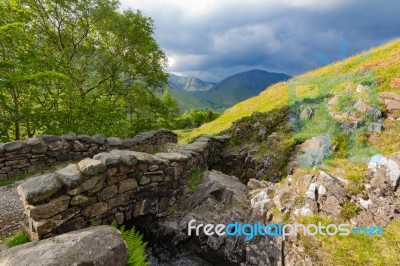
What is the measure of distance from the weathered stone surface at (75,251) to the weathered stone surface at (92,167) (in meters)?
1.20

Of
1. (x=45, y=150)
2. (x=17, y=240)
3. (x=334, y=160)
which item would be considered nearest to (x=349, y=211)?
(x=334, y=160)

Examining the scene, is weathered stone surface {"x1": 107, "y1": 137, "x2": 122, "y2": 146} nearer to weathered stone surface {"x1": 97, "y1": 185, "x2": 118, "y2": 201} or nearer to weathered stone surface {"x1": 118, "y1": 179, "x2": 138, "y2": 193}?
weathered stone surface {"x1": 118, "y1": 179, "x2": 138, "y2": 193}

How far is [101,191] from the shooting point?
17.4ft

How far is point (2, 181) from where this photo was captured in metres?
9.42

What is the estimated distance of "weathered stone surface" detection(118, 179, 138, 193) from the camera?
18.8ft

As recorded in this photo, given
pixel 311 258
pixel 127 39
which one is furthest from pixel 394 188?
pixel 127 39

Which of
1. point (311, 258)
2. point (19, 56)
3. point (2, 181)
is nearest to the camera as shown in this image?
point (311, 258)

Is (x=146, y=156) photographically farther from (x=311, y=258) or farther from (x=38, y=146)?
(x=38, y=146)


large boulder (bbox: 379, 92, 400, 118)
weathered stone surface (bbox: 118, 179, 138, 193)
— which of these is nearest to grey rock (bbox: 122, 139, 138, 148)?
weathered stone surface (bbox: 118, 179, 138, 193)

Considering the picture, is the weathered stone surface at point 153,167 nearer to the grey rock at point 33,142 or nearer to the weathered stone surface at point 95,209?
the weathered stone surface at point 95,209

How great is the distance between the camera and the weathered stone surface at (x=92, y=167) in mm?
4907

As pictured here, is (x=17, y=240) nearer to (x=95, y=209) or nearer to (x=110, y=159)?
(x=95, y=209)

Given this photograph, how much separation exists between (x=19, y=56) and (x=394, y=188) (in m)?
15.7

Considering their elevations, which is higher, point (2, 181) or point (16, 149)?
point (16, 149)
